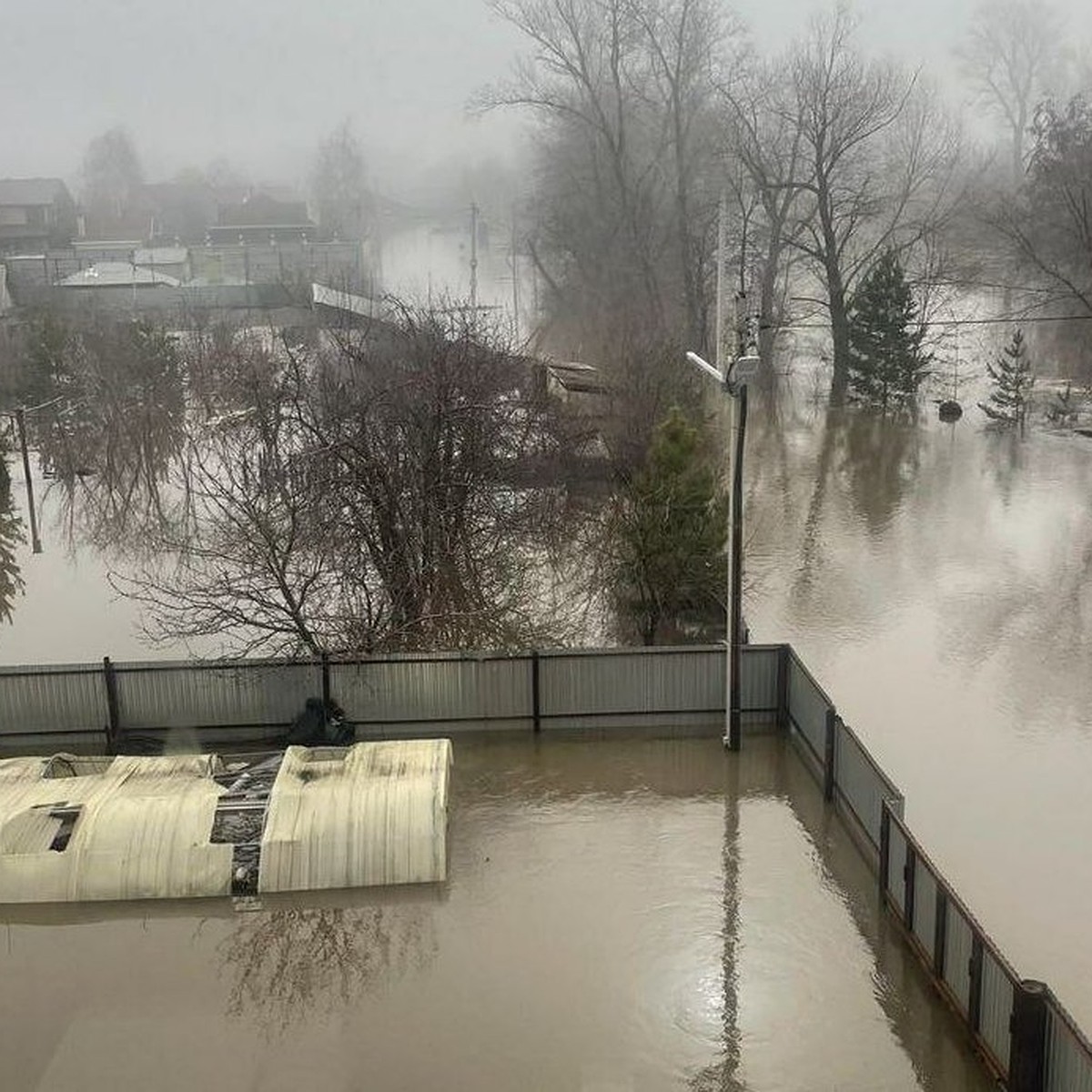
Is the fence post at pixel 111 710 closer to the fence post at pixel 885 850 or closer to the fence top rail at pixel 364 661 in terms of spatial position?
the fence top rail at pixel 364 661

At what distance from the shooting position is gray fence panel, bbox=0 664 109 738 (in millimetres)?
13586

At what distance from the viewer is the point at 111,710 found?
1362cm

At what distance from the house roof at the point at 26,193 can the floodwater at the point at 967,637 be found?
73270 millimetres

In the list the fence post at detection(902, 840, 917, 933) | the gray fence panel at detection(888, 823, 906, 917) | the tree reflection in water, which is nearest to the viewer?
the tree reflection in water

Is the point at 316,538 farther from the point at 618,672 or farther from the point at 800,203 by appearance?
the point at 800,203

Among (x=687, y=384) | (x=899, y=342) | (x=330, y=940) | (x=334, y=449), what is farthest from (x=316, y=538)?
(x=899, y=342)

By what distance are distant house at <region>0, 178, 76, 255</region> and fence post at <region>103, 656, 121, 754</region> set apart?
79.6m

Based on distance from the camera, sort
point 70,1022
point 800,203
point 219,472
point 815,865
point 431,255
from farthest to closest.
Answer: point 431,255 < point 800,203 < point 219,472 < point 815,865 < point 70,1022

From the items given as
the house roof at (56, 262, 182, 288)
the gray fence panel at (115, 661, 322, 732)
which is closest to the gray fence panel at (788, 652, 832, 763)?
the gray fence panel at (115, 661, 322, 732)

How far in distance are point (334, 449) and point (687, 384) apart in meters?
13.7

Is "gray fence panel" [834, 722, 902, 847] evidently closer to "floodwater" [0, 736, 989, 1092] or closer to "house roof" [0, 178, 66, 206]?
"floodwater" [0, 736, 989, 1092]

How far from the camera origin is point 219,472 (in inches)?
1221

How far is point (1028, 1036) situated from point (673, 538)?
10.6 m

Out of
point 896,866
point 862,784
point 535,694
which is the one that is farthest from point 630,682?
point 896,866
